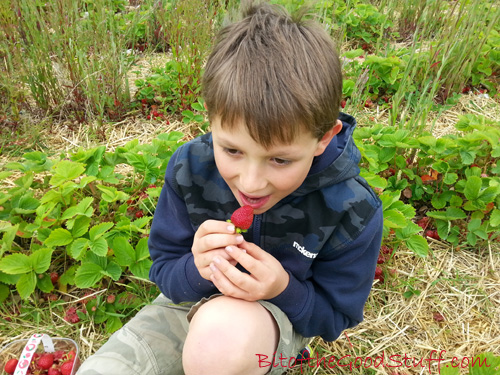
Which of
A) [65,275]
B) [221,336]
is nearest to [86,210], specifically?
[65,275]

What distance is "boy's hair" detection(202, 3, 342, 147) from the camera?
3.96 ft

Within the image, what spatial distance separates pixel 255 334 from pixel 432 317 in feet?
4.67

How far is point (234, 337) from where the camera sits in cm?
146

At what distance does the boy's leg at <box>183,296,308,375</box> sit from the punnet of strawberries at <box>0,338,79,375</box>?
769 millimetres

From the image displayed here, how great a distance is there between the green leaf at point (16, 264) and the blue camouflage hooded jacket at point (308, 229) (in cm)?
78

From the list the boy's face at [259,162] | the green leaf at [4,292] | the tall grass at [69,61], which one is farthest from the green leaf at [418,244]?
the tall grass at [69,61]

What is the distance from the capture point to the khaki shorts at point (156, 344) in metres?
1.63

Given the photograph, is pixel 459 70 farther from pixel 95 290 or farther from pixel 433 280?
pixel 95 290

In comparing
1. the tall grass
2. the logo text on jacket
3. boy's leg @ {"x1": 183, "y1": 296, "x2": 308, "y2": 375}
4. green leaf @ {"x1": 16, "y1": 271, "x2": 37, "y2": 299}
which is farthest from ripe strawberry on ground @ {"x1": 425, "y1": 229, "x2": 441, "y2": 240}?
the tall grass

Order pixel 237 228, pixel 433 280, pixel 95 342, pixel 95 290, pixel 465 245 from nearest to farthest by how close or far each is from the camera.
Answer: pixel 237 228
pixel 95 342
pixel 95 290
pixel 433 280
pixel 465 245

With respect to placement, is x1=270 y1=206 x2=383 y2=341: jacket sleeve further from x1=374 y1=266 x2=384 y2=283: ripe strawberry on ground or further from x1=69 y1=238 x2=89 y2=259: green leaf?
x1=69 y1=238 x2=89 y2=259: green leaf

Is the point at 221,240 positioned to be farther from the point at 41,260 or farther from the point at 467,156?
the point at 467,156

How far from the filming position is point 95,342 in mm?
2152

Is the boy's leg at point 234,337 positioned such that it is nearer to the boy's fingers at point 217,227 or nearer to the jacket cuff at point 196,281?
the jacket cuff at point 196,281
